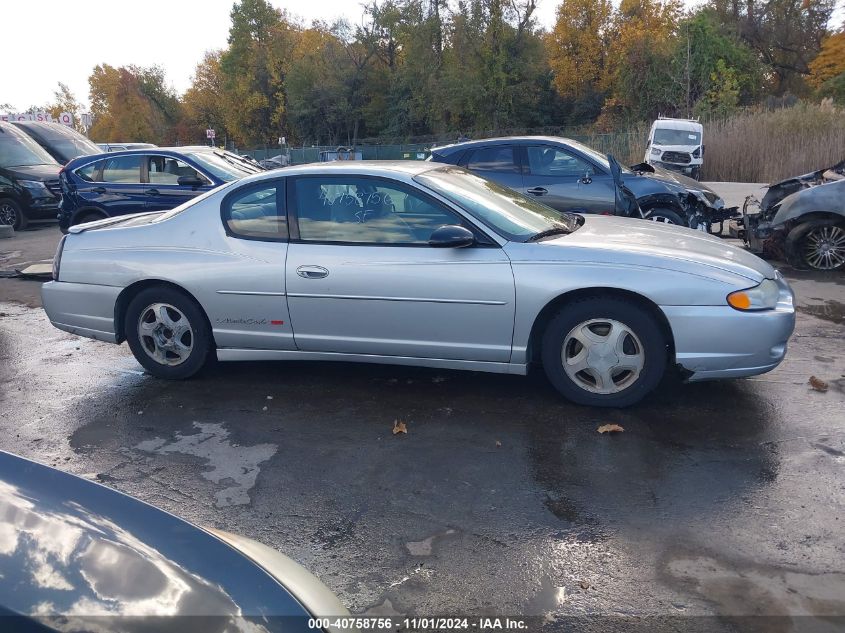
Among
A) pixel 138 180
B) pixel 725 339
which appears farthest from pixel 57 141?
pixel 725 339

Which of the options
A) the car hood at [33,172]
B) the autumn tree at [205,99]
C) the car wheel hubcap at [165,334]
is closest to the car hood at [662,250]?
the car wheel hubcap at [165,334]

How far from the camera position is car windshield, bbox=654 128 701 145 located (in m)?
23.5

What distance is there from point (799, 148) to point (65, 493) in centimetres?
2079

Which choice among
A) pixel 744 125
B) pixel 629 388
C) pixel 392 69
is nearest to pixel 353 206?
pixel 629 388

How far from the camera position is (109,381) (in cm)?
586

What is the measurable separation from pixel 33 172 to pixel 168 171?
7.06 meters

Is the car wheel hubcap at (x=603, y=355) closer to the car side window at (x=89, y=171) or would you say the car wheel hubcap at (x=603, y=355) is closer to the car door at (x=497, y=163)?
the car door at (x=497, y=163)

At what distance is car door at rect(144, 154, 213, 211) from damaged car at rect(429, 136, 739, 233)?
3793mm

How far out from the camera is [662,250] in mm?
4809

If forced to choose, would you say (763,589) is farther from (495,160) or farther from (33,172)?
(33,172)

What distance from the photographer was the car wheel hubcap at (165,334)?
5.56 meters

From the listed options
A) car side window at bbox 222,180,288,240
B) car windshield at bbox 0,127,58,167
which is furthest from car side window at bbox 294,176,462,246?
car windshield at bbox 0,127,58,167

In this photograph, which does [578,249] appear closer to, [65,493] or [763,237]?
[65,493]

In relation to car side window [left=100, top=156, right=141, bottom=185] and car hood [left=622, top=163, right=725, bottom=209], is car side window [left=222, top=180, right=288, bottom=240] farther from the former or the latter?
car side window [left=100, top=156, right=141, bottom=185]
